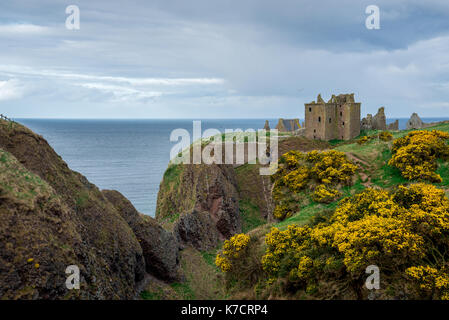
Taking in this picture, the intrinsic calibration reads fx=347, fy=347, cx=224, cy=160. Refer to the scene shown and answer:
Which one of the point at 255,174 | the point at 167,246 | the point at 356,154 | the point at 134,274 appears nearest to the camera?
the point at 134,274

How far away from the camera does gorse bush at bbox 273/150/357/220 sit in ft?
99.0

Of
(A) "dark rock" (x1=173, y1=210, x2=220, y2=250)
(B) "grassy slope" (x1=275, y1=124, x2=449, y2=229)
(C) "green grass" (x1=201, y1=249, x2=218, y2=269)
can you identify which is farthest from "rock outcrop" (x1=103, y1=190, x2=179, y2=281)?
(B) "grassy slope" (x1=275, y1=124, x2=449, y2=229)

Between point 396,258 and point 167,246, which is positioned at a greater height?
point 396,258

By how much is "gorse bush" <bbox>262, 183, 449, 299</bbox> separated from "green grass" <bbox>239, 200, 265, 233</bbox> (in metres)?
32.4

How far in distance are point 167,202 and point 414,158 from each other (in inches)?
1468

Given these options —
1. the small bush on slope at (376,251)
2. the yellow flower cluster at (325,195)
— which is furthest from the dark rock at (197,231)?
the small bush on slope at (376,251)

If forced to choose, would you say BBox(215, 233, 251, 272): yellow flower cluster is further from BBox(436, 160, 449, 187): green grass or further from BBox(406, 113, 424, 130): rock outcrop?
BBox(406, 113, 424, 130): rock outcrop

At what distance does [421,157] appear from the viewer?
1121 inches

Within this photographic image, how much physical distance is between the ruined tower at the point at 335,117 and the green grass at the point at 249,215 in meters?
18.7

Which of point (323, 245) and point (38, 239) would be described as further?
point (323, 245)

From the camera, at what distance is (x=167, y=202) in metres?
55.4
